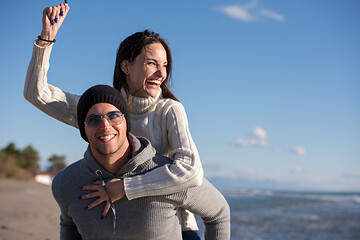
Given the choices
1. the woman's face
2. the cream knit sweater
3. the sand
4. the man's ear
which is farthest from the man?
the sand

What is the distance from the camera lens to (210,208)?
9.61 feet

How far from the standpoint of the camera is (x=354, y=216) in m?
18.8

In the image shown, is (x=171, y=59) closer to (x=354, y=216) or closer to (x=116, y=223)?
(x=116, y=223)

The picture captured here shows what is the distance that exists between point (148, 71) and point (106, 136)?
782mm

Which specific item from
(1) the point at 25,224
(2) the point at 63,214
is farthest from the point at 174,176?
(1) the point at 25,224

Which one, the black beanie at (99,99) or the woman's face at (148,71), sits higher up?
the woman's face at (148,71)

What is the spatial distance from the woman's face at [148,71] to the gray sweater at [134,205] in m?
0.51

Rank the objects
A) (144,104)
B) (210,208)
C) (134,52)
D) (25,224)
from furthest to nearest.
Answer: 1. (25,224)
2. (134,52)
3. (144,104)
4. (210,208)

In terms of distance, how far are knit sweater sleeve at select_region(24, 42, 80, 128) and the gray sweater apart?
0.58 meters

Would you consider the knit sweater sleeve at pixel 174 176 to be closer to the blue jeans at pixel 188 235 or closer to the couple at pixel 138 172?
the couple at pixel 138 172

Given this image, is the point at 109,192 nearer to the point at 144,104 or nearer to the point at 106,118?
the point at 106,118

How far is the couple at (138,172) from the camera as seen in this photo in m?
2.75

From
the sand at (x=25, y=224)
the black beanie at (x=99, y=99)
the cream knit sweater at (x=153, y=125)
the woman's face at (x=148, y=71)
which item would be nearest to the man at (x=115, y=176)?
the black beanie at (x=99, y=99)

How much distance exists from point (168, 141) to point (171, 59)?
75cm
